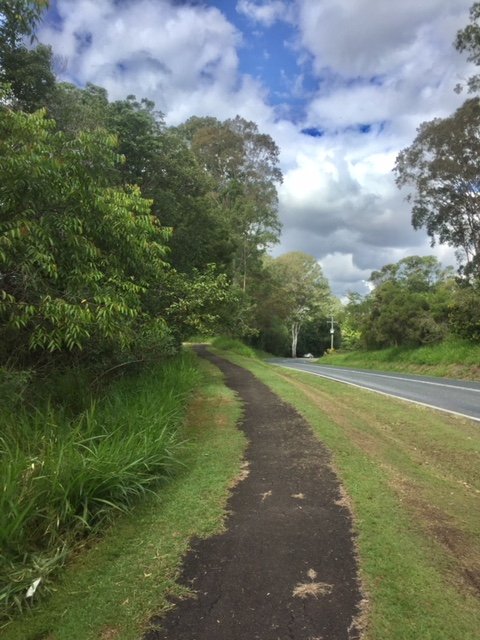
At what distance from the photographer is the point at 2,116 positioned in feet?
19.4

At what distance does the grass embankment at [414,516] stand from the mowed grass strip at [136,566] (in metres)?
1.37

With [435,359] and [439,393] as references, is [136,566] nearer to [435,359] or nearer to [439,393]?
[439,393]

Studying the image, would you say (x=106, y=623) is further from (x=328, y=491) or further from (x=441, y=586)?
(x=328, y=491)

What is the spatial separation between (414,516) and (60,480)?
3.29 m

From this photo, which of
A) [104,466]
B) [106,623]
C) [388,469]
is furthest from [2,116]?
[388,469]

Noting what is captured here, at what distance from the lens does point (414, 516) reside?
14.6 feet

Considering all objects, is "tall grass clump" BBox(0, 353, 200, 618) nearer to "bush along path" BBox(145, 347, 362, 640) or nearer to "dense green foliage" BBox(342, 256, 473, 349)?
"bush along path" BBox(145, 347, 362, 640)

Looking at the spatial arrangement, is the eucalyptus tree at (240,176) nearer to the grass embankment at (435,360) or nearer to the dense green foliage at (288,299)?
the dense green foliage at (288,299)

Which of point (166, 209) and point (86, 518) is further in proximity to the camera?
point (166, 209)

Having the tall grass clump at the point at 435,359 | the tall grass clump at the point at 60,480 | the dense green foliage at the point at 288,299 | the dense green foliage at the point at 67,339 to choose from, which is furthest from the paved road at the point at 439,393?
the dense green foliage at the point at 288,299

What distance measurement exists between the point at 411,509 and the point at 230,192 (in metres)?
34.0

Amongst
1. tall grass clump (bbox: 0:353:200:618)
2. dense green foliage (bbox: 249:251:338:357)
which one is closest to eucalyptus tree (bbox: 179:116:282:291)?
dense green foliage (bbox: 249:251:338:357)

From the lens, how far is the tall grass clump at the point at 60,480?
3.57 metres

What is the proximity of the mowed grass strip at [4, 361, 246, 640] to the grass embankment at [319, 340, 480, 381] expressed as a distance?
55.5ft
